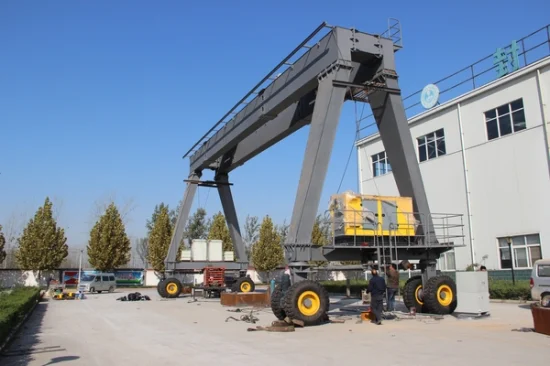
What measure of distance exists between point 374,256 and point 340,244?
42.7 inches

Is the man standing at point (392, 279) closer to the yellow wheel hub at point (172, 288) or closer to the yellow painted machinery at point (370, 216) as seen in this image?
the yellow painted machinery at point (370, 216)

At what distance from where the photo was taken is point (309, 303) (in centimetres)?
1091

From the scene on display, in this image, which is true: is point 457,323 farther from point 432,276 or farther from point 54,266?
point 54,266

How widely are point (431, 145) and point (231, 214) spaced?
1243 centimetres

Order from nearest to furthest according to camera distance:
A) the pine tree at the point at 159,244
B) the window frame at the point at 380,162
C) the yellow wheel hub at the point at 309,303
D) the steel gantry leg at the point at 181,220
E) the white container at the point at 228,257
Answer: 1. the yellow wheel hub at the point at 309,303
2. the steel gantry leg at the point at 181,220
3. the white container at the point at 228,257
4. the window frame at the point at 380,162
5. the pine tree at the point at 159,244

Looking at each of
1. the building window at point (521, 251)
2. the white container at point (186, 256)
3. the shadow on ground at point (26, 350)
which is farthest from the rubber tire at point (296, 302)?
the white container at point (186, 256)

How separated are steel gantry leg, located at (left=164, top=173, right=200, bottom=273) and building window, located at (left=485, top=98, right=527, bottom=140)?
16031mm

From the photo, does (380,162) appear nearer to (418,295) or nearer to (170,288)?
(170,288)

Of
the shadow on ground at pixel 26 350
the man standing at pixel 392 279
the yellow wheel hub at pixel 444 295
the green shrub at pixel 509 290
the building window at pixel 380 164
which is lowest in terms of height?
the shadow on ground at pixel 26 350

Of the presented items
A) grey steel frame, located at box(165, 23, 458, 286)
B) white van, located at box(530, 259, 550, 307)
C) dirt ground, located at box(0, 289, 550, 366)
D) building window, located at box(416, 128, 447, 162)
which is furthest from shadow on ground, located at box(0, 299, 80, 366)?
building window, located at box(416, 128, 447, 162)

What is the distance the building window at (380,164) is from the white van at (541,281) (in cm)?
1581

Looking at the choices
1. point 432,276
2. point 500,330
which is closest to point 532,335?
point 500,330

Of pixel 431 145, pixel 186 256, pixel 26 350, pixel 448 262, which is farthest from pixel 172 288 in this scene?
pixel 431 145

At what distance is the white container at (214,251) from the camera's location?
24938 mm
